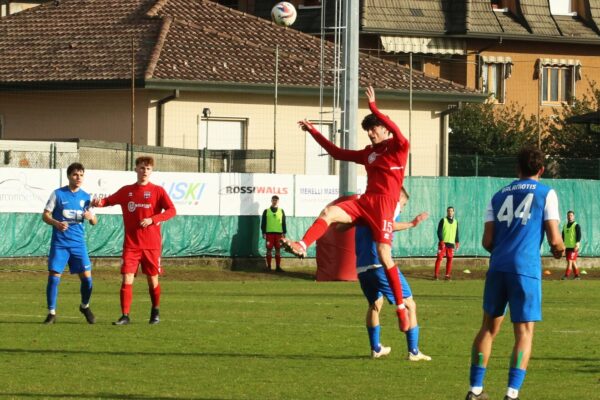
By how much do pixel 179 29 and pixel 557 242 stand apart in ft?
115

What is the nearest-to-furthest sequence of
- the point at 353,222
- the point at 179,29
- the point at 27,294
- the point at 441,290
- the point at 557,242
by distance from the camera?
the point at 557,242 < the point at 353,222 < the point at 27,294 < the point at 441,290 < the point at 179,29

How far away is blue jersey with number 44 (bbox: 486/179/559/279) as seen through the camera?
10.9 metres

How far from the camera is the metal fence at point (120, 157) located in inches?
1321

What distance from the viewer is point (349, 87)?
32812 millimetres

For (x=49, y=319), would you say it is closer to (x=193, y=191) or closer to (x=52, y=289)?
(x=52, y=289)

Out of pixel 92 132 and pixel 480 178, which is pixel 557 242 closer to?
pixel 480 178

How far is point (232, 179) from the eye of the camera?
3641 centimetres

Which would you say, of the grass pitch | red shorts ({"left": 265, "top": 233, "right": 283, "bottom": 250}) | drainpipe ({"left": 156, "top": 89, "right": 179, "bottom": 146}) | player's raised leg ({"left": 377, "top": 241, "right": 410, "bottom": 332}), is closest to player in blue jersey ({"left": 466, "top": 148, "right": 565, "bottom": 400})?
the grass pitch

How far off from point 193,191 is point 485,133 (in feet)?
73.5

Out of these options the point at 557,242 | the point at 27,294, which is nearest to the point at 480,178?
the point at 27,294

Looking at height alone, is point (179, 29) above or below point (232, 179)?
above

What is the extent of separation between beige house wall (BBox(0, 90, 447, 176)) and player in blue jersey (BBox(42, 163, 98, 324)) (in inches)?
884

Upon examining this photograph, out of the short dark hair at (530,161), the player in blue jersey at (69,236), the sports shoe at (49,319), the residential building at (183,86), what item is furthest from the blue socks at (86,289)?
the residential building at (183,86)

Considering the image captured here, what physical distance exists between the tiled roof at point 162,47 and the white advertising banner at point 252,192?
5.27 metres
